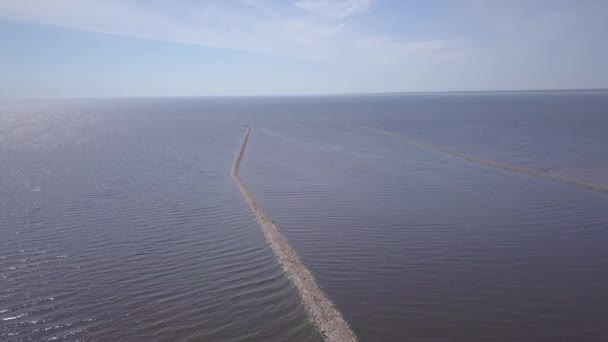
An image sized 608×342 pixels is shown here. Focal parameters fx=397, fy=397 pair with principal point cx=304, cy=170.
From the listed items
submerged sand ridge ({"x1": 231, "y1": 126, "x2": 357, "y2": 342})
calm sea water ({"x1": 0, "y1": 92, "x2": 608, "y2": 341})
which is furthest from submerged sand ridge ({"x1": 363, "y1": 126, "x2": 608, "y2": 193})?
submerged sand ridge ({"x1": 231, "y1": 126, "x2": 357, "y2": 342})

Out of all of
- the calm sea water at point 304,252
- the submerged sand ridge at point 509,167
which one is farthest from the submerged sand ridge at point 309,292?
the submerged sand ridge at point 509,167

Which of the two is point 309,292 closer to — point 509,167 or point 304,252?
point 304,252

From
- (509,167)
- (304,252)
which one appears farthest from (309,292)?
(509,167)

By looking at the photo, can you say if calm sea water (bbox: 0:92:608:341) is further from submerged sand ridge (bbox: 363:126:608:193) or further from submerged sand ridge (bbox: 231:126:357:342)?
submerged sand ridge (bbox: 363:126:608:193)

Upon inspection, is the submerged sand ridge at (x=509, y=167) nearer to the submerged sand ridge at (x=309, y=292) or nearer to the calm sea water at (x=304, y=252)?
the calm sea water at (x=304, y=252)

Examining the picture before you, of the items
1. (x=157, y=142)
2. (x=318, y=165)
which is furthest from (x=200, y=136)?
(x=318, y=165)

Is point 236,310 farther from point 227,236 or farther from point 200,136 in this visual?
point 200,136

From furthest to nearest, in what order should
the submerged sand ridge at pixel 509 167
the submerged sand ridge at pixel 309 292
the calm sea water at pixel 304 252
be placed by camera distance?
1. the submerged sand ridge at pixel 509 167
2. the calm sea water at pixel 304 252
3. the submerged sand ridge at pixel 309 292

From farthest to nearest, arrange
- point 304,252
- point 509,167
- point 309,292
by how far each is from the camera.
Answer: point 509,167, point 304,252, point 309,292
